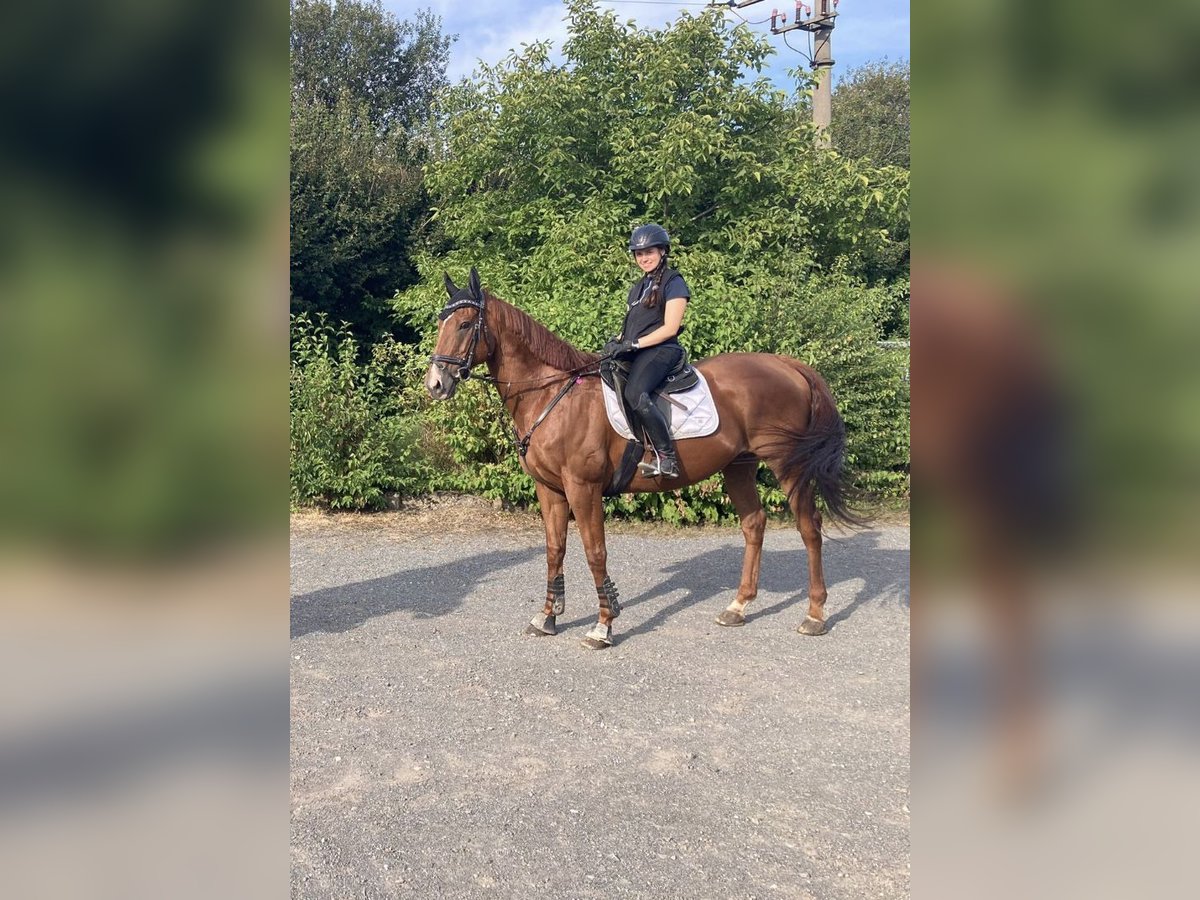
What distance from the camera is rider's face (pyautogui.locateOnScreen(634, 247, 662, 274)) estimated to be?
518cm

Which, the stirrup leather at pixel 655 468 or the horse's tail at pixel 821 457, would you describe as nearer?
the stirrup leather at pixel 655 468

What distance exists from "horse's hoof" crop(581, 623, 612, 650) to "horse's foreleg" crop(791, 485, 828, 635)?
1416mm

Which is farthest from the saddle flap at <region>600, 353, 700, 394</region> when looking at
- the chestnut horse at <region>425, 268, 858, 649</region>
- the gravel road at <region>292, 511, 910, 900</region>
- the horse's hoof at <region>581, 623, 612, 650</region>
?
the gravel road at <region>292, 511, 910, 900</region>

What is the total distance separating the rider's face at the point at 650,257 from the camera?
17.0ft

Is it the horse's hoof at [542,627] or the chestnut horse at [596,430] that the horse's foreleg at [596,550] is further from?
the horse's hoof at [542,627]

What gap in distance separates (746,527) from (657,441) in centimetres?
123

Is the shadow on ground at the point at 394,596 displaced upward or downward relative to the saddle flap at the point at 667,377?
downward

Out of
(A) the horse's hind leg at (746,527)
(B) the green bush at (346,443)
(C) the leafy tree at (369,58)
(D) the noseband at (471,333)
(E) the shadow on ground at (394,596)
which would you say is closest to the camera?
(D) the noseband at (471,333)

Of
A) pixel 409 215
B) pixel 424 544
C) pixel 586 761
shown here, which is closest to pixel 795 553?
pixel 424 544

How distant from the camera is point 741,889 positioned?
9.28ft

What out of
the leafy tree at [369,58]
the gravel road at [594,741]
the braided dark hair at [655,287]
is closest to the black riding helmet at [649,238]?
the braided dark hair at [655,287]
